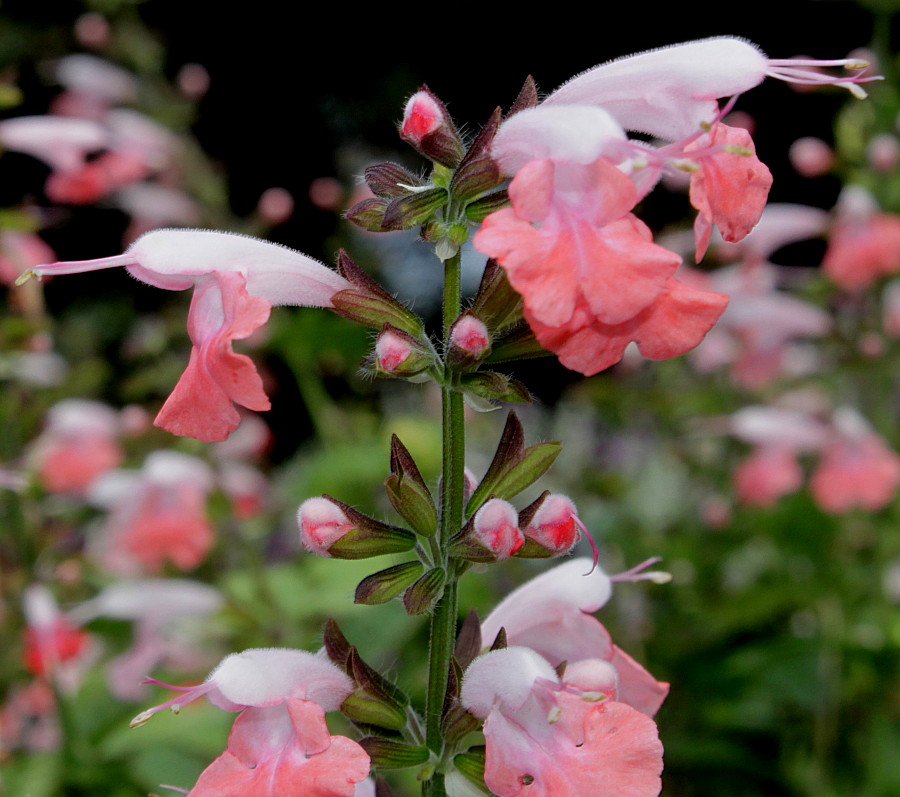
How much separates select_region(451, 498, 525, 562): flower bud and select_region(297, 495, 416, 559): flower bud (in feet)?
0.33

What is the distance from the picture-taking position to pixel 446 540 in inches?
35.3

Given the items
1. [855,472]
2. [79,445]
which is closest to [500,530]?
[855,472]

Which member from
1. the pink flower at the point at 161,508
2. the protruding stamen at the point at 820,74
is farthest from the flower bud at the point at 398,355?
the pink flower at the point at 161,508

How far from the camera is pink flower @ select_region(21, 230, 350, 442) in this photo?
2.51 feet

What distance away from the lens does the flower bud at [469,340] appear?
0.81 metres

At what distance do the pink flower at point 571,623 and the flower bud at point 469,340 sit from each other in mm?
269

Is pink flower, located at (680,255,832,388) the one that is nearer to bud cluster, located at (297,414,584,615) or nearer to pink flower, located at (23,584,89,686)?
pink flower, located at (23,584,89,686)

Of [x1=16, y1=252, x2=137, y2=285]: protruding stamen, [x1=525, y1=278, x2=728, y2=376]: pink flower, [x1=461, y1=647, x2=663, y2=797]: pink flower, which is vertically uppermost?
[x1=525, y1=278, x2=728, y2=376]: pink flower

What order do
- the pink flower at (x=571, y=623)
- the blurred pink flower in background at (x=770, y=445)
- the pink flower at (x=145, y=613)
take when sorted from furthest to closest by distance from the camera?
the blurred pink flower in background at (x=770, y=445) → the pink flower at (x=145, y=613) → the pink flower at (x=571, y=623)

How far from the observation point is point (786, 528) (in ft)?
9.57

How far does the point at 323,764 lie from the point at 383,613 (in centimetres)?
118

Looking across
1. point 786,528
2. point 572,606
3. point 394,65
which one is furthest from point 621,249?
point 394,65

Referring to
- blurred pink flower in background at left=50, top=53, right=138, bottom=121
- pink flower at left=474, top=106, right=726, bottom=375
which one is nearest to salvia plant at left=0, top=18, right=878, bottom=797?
pink flower at left=474, top=106, right=726, bottom=375

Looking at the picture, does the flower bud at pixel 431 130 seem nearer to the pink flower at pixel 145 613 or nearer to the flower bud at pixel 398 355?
the flower bud at pixel 398 355
